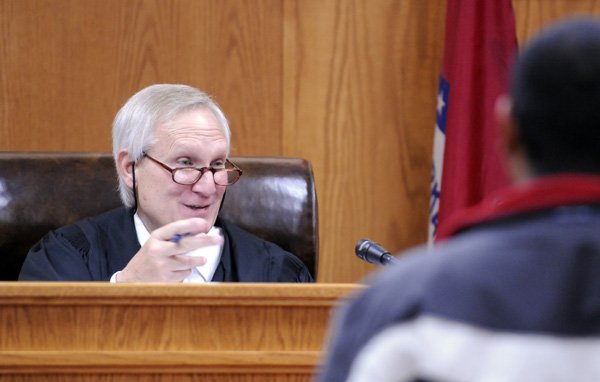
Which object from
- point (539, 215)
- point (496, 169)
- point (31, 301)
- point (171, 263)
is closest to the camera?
point (539, 215)

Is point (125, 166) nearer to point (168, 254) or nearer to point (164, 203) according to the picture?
point (164, 203)

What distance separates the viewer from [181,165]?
266cm

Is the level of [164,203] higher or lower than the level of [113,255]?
higher

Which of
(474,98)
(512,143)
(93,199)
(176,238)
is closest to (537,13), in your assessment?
(474,98)

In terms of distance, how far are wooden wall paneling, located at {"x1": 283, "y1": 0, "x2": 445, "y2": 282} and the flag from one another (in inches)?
9.6

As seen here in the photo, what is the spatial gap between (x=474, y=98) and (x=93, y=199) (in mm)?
1371

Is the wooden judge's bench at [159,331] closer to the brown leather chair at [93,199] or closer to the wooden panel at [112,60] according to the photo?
the brown leather chair at [93,199]

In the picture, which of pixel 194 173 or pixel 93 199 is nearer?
pixel 194 173

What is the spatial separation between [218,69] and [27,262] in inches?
51.1

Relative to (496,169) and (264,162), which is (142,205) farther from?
(496,169)

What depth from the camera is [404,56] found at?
3750mm

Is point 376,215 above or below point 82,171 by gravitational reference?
below

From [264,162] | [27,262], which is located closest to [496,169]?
[264,162]

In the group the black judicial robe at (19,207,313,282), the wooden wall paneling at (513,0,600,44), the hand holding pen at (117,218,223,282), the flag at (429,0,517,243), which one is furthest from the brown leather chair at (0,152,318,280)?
the wooden wall paneling at (513,0,600,44)
